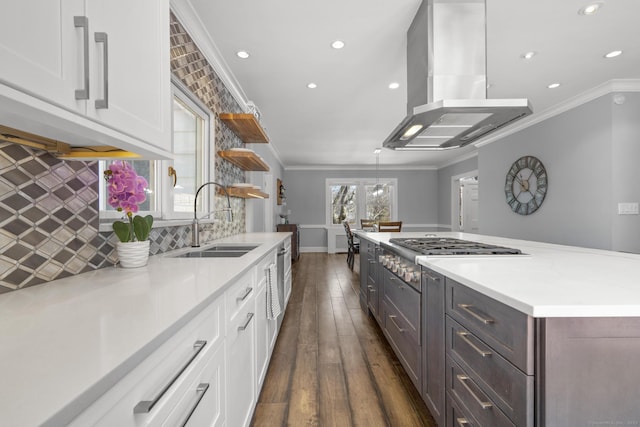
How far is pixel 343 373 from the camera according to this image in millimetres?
2006

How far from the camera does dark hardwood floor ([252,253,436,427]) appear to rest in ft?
5.19

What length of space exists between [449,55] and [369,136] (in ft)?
11.1

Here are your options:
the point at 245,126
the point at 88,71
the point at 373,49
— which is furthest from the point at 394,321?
the point at 245,126

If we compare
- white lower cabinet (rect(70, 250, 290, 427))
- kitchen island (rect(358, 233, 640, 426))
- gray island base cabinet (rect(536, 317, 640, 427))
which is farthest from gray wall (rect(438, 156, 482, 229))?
white lower cabinet (rect(70, 250, 290, 427))

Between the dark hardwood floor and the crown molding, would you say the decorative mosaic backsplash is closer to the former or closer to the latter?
the dark hardwood floor

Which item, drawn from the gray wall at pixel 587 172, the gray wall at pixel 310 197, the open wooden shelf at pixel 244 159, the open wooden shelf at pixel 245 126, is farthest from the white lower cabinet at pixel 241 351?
the gray wall at pixel 310 197

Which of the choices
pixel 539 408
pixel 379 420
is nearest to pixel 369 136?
pixel 379 420

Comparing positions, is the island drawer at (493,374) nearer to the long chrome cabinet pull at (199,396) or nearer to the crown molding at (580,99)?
the long chrome cabinet pull at (199,396)

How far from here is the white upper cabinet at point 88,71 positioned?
1.89ft

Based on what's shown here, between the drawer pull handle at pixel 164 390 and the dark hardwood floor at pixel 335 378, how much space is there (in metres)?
1.05

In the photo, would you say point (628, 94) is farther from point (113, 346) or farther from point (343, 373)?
point (113, 346)

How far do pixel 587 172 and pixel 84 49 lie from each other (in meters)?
4.76

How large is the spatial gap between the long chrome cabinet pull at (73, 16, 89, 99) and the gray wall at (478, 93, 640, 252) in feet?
15.2

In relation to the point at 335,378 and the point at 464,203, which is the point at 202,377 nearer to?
the point at 335,378
